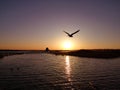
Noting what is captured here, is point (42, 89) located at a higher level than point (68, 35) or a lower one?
lower

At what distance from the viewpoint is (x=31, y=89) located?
68.8 feet

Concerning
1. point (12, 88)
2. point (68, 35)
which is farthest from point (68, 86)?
point (68, 35)

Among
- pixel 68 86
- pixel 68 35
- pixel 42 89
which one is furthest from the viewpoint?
pixel 68 35

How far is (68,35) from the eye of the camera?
41.5 m

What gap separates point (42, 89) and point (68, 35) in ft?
73.4

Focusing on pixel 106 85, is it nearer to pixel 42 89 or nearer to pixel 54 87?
pixel 54 87

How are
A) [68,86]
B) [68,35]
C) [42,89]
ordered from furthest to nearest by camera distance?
1. [68,35]
2. [68,86]
3. [42,89]

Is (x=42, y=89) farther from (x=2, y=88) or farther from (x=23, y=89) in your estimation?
(x=2, y=88)

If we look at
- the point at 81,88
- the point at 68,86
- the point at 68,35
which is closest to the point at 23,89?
the point at 68,86

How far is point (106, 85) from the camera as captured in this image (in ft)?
74.4

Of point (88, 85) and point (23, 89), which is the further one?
point (88, 85)

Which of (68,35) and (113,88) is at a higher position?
(68,35)

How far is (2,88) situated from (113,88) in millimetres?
13781

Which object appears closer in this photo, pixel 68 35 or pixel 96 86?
pixel 96 86
